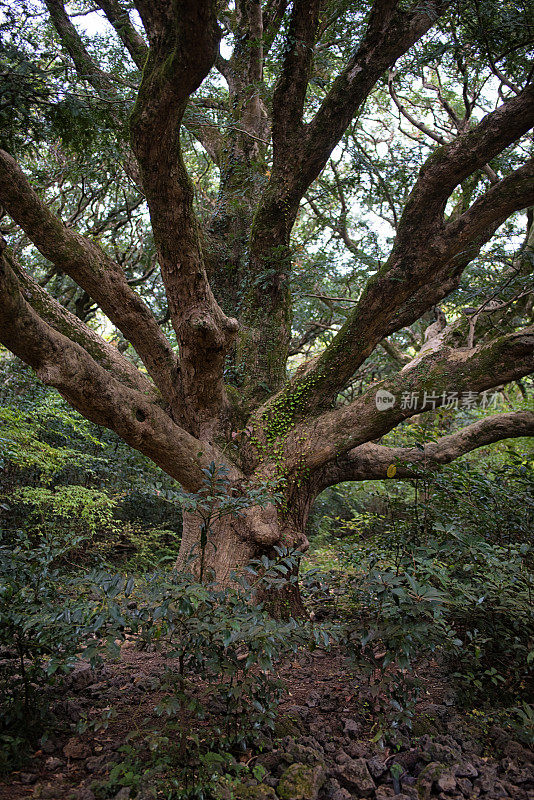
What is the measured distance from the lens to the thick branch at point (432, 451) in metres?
4.07

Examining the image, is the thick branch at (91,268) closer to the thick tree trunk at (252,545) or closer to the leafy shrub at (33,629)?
the thick tree trunk at (252,545)

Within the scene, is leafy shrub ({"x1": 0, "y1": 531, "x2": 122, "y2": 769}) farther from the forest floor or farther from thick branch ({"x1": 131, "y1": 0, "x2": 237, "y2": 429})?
thick branch ({"x1": 131, "y1": 0, "x2": 237, "y2": 429})

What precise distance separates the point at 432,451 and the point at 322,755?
2.76 metres

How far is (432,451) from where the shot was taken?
4.38 meters

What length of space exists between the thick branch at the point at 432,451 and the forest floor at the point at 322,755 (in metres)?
1.82

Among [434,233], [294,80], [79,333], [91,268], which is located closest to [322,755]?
[79,333]

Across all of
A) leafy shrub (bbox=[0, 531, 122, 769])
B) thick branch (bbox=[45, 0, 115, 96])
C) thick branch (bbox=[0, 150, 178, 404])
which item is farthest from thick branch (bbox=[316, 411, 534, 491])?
thick branch (bbox=[45, 0, 115, 96])

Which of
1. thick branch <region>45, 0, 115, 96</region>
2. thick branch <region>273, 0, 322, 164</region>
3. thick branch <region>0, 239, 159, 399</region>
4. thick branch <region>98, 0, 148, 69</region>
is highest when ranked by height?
thick branch <region>98, 0, 148, 69</region>

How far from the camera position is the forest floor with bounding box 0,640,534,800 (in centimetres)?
191

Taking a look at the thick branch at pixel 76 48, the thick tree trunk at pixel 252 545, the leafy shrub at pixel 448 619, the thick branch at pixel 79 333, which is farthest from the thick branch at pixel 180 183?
the leafy shrub at pixel 448 619

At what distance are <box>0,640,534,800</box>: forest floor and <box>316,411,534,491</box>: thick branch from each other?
1816 mm

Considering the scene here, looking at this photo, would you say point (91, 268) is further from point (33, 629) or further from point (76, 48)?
point (76, 48)

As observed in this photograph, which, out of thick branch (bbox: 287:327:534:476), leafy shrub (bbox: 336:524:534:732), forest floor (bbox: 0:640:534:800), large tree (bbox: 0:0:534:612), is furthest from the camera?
thick branch (bbox: 287:327:534:476)

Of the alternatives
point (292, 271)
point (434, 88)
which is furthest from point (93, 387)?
point (434, 88)
